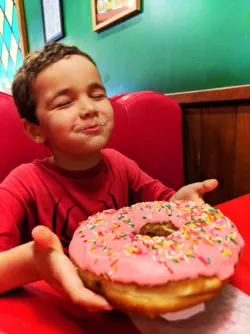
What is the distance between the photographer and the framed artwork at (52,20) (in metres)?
2.58

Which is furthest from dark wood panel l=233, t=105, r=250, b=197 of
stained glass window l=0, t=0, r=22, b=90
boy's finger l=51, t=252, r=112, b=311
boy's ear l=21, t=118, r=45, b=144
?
stained glass window l=0, t=0, r=22, b=90

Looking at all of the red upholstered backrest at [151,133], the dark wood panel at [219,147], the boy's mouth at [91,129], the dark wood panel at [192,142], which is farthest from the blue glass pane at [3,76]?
the boy's mouth at [91,129]

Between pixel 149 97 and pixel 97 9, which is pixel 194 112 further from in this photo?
pixel 97 9

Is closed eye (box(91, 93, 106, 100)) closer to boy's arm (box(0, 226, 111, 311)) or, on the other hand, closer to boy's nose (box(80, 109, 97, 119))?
boy's nose (box(80, 109, 97, 119))

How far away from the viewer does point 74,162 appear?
975 mm

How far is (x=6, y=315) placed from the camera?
0.56 meters

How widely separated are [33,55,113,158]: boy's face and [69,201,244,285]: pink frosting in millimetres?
247

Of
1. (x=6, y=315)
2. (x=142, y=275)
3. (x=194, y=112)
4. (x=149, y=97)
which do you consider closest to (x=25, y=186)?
(x=6, y=315)

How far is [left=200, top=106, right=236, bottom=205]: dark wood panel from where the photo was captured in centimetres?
142

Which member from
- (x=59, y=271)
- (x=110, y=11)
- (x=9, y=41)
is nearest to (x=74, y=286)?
(x=59, y=271)

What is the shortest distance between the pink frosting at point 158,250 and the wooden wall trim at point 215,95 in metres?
0.76

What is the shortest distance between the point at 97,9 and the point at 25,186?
1632mm

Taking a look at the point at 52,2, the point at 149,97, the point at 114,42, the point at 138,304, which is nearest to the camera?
the point at 138,304

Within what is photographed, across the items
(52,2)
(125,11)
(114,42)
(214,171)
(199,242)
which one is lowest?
(214,171)
